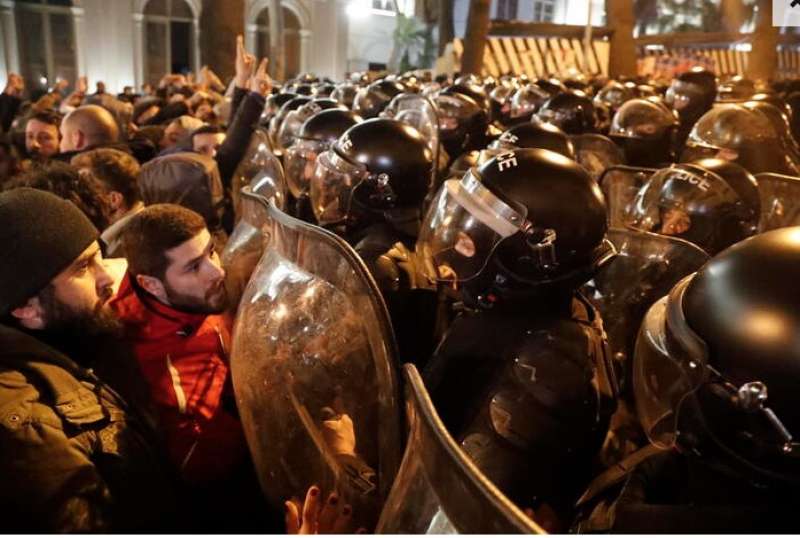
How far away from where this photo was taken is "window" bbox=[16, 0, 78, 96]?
85.3 ft

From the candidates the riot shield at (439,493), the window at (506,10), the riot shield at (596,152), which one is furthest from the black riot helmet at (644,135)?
the window at (506,10)

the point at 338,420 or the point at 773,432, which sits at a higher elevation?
the point at 773,432

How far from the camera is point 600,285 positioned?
265 cm

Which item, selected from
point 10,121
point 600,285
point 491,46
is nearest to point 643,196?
point 600,285

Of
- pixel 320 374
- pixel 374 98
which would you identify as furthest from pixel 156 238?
pixel 374 98

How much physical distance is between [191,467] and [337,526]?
2.71ft

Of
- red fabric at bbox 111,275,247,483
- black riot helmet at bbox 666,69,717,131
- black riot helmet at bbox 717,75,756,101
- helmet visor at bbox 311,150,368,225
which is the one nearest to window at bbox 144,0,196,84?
black riot helmet at bbox 717,75,756,101

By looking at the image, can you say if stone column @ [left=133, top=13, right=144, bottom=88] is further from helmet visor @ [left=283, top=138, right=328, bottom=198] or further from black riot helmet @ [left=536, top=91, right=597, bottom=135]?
helmet visor @ [left=283, top=138, right=328, bottom=198]

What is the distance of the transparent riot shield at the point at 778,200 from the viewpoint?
12.2 ft

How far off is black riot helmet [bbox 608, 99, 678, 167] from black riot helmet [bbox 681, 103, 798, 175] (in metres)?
0.65

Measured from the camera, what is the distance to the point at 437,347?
6.65 feet

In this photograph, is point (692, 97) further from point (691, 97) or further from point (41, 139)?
point (41, 139)

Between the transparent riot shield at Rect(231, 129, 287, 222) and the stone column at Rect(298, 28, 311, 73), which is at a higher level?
the stone column at Rect(298, 28, 311, 73)

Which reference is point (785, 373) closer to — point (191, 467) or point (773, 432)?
point (773, 432)
